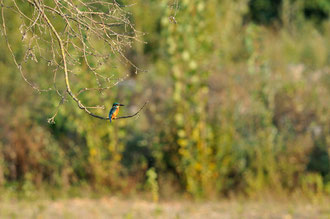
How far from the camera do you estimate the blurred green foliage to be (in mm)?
6969

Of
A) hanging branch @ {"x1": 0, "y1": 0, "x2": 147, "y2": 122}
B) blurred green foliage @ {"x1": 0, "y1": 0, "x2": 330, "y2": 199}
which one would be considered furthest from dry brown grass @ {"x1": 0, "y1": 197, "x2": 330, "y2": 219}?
hanging branch @ {"x1": 0, "y1": 0, "x2": 147, "y2": 122}

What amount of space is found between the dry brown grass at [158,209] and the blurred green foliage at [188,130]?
0.25m

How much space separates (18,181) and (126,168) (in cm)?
153

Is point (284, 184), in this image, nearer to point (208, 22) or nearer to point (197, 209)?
point (197, 209)

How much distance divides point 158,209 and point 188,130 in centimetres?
108

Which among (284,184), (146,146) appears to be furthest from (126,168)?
(284,184)

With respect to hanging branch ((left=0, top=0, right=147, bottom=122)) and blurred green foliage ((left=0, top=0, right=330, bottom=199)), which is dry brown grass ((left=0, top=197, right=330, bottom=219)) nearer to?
blurred green foliage ((left=0, top=0, right=330, bottom=199))

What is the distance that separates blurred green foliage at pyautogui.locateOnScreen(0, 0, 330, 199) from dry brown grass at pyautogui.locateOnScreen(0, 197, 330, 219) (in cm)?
25

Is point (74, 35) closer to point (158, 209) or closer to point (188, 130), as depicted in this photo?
point (158, 209)

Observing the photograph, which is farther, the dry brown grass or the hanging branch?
the dry brown grass

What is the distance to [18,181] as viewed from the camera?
778cm

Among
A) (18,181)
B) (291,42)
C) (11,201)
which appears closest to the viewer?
(11,201)

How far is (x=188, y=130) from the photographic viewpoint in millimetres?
7035

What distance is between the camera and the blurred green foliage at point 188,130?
6.97 m
